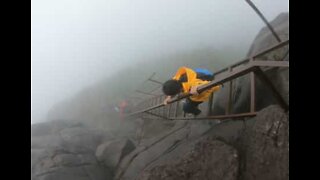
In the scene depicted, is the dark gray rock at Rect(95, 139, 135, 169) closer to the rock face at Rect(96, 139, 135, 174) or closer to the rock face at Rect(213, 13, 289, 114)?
the rock face at Rect(96, 139, 135, 174)

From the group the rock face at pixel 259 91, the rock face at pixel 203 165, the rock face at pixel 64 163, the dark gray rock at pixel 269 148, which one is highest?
the rock face at pixel 259 91

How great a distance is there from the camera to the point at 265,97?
5984 millimetres

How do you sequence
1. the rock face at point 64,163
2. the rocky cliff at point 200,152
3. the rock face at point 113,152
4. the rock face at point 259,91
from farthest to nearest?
the rock face at point 113,152 → the rock face at point 64,163 → the rock face at point 259,91 → the rocky cliff at point 200,152

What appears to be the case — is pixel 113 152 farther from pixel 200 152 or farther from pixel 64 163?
pixel 200 152

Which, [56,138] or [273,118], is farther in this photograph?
[56,138]

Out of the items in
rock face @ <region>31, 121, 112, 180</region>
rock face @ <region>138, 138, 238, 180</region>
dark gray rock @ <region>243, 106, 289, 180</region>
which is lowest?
rock face @ <region>31, 121, 112, 180</region>

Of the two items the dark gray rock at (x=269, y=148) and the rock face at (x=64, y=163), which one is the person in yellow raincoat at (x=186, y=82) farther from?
the rock face at (x=64, y=163)

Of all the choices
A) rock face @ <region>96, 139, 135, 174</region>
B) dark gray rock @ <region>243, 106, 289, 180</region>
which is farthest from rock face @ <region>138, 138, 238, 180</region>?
rock face @ <region>96, 139, 135, 174</region>

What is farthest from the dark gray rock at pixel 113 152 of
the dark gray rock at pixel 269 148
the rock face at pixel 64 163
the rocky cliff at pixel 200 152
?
the dark gray rock at pixel 269 148
